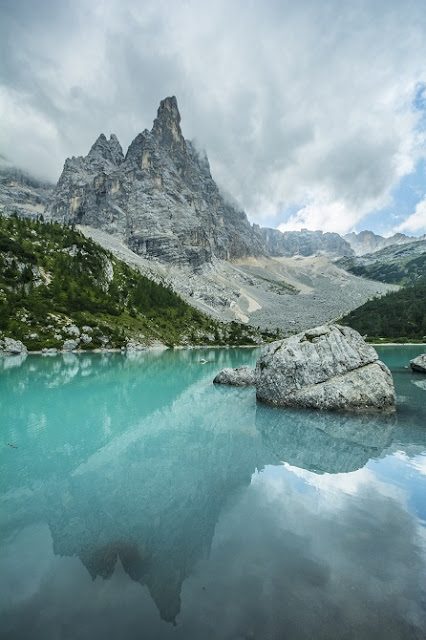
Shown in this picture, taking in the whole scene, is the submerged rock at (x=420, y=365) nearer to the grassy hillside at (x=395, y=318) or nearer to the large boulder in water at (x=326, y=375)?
the large boulder in water at (x=326, y=375)

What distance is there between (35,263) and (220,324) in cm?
8907

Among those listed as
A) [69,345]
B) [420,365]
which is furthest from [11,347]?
[420,365]

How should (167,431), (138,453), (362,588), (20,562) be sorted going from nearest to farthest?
(362,588) → (20,562) → (138,453) → (167,431)

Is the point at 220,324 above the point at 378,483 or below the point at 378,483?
above

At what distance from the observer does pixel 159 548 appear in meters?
8.84

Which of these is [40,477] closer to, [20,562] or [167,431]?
[20,562]

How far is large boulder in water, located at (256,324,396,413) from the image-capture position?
24.6 metres

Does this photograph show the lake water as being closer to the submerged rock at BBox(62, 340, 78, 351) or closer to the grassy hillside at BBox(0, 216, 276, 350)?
the submerged rock at BBox(62, 340, 78, 351)

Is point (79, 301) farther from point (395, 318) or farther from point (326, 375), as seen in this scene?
point (395, 318)

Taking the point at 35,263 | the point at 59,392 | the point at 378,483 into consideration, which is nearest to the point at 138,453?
the point at 378,483

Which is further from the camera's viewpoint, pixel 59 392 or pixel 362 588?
pixel 59 392

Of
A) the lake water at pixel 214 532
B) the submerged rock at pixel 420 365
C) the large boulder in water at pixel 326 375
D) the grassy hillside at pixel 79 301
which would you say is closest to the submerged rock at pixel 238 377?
the large boulder in water at pixel 326 375

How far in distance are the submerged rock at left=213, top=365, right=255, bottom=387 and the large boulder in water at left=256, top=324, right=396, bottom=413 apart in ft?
31.0

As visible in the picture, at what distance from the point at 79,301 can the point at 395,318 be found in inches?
5576
